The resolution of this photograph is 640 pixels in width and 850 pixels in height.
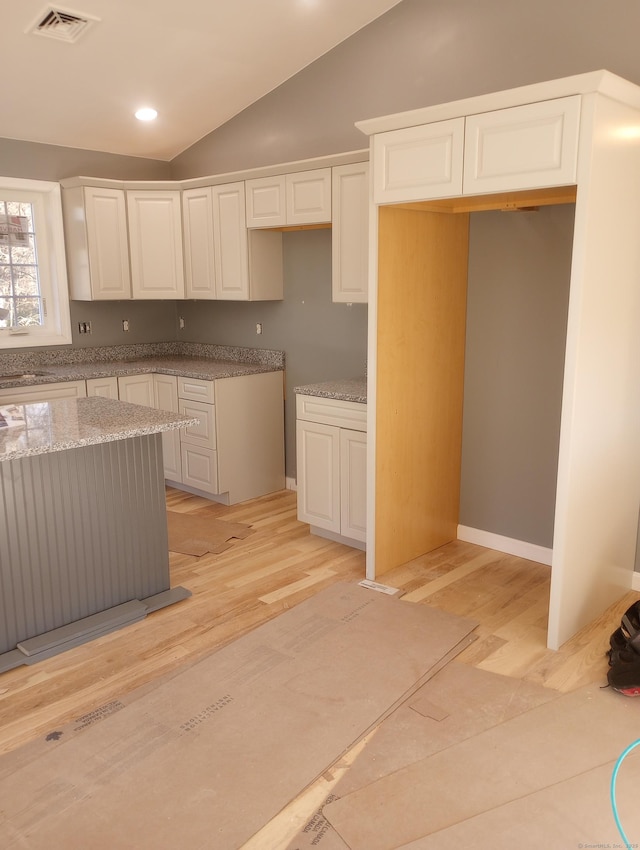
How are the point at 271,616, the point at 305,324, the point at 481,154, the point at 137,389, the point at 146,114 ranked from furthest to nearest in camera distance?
the point at 137,389
the point at 305,324
the point at 146,114
the point at 271,616
the point at 481,154

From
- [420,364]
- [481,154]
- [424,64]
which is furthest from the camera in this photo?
[424,64]

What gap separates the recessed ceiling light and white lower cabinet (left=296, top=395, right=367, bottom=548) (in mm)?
2258

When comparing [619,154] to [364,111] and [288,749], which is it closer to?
[364,111]

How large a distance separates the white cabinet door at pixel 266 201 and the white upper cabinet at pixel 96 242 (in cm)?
108

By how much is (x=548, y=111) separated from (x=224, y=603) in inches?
99.6

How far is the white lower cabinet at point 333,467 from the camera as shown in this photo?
3795mm

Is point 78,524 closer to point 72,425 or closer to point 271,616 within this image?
point 72,425

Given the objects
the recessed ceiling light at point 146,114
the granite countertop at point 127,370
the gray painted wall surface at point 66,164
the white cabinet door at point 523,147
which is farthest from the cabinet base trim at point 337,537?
the gray painted wall surface at point 66,164

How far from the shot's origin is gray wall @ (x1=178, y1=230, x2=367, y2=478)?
177 inches

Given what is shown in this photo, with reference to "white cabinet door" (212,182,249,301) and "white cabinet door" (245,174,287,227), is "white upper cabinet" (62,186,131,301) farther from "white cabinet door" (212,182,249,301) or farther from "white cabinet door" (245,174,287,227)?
"white cabinet door" (245,174,287,227)

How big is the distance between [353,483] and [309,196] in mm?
1728

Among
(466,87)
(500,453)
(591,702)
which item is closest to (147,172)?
(466,87)

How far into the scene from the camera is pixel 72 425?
2908mm

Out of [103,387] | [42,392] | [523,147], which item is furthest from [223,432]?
[523,147]
